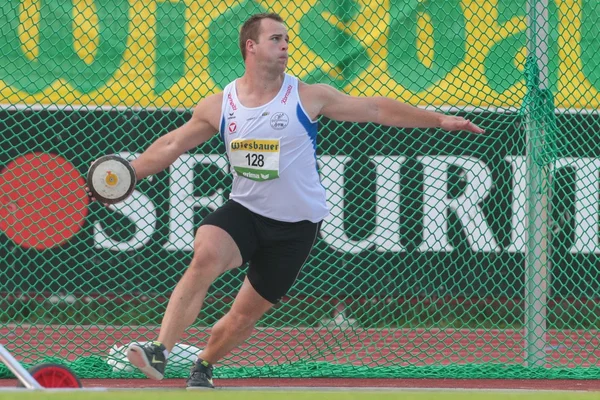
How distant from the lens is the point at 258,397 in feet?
13.3

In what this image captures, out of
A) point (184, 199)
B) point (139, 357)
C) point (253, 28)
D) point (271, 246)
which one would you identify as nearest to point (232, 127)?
point (253, 28)

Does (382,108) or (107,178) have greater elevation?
(382,108)

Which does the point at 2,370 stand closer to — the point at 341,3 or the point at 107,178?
the point at 107,178

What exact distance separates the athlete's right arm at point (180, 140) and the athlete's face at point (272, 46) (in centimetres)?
33

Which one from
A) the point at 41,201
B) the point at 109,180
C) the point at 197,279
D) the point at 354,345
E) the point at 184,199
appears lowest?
the point at 354,345

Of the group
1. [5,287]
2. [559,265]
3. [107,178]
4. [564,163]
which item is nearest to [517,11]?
[564,163]

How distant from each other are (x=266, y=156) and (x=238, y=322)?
97 centimetres

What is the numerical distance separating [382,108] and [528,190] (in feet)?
7.53

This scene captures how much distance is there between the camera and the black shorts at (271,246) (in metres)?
5.59

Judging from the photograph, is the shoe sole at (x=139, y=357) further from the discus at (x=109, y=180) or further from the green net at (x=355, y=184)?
the green net at (x=355, y=184)

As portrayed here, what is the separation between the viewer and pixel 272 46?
562 cm

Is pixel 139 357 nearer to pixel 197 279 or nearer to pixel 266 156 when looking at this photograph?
pixel 197 279

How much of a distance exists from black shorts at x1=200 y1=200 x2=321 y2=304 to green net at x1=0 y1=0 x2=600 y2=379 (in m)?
1.67

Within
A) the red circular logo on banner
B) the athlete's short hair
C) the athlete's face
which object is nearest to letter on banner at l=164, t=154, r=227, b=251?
the red circular logo on banner
